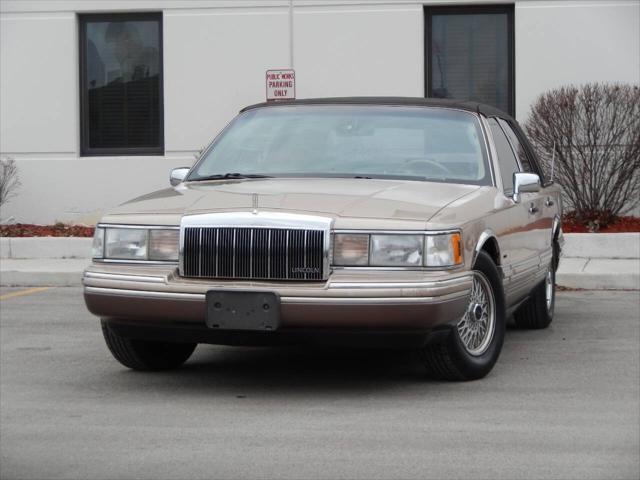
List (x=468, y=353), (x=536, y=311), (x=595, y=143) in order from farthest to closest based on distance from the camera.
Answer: (x=595, y=143)
(x=536, y=311)
(x=468, y=353)

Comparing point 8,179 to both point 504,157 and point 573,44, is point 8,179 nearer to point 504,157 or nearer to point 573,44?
point 573,44

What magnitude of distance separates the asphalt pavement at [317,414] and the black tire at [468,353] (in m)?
0.09

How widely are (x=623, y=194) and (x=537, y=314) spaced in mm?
6361

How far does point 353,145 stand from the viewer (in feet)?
27.2

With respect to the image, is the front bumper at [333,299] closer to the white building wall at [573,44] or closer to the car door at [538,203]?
the car door at [538,203]

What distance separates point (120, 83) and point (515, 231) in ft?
34.1

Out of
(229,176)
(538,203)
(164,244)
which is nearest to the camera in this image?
(164,244)

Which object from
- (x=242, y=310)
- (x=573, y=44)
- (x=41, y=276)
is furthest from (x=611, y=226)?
(x=242, y=310)

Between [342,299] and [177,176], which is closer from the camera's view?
[342,299]

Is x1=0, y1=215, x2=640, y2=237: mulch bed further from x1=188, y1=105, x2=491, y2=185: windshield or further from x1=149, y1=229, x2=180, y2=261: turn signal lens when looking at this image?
x1=149, y1=229, x2=180, y2=261: turn signal lens

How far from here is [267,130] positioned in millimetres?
8539

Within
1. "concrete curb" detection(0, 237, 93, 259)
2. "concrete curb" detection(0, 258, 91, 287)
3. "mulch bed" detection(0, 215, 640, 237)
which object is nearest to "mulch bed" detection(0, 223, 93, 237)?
"mulch bed" detection(0, 215, 640, 237)

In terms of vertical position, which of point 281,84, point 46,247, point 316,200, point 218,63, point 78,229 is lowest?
point 46,247

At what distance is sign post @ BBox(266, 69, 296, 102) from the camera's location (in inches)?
641
